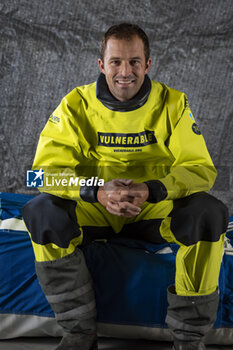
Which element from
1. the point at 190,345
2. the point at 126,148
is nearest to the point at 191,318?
the point at 190,345

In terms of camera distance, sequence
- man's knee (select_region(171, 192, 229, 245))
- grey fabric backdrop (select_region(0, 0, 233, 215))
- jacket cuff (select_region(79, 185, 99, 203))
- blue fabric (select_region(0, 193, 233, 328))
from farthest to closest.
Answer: grey fabric backdrop (select_region(0, 0, 233, 215)), blue fabric (select_region(0, 193, 233, 328)), jacket cuff (select_region(79, 185, 99, 203)), man's knee (select_region(171, 192, 229, 245))

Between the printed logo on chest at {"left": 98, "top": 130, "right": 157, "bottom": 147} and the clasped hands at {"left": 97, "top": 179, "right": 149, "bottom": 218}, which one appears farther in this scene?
the printed logo on chest at {"left": 98, "top": 130, "right": 157, "bottom": 147}

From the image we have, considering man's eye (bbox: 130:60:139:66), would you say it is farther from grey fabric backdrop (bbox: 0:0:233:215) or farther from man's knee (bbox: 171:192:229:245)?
grey fabric backdrop (bbox: 0:0:233:215)

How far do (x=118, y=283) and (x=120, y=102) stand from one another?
606 mm

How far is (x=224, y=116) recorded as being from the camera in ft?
8.30

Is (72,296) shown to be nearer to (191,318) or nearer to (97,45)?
(191,318)

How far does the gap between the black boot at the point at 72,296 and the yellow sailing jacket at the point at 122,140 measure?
25 centimetres

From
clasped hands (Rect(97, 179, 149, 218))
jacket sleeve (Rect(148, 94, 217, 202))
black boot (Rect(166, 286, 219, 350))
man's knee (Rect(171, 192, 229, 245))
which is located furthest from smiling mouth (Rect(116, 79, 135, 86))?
black boot (Rect(166, 286, 219, 350))

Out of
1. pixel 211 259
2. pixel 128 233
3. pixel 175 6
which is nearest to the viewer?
pixel 211 259

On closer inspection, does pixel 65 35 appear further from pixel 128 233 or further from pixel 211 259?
pixel 211 259

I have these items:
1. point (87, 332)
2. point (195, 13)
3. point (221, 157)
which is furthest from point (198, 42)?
point (87, 332)

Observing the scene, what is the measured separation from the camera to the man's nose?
147cm

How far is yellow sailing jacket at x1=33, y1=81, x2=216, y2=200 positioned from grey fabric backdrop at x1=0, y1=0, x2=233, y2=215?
40.4 inches

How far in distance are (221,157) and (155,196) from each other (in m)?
1.38
